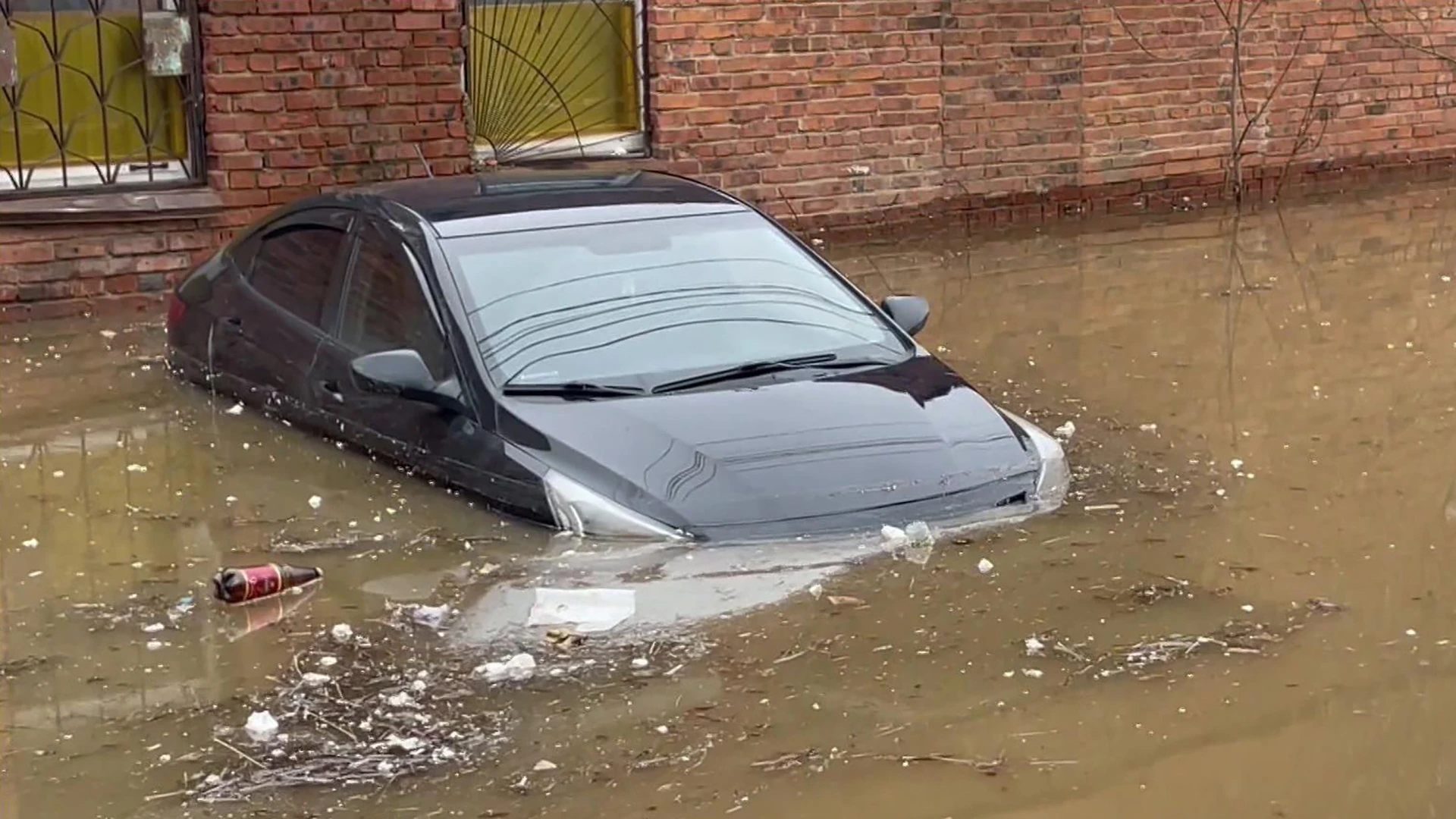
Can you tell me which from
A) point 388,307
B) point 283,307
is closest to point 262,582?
point 388,307

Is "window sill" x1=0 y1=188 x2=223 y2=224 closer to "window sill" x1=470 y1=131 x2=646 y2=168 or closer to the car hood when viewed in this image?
"window sill" x1=470 y1=131 x2=646 y2=168

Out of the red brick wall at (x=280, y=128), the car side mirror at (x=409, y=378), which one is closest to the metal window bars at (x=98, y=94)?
the red brick wall at (x=280, y=128)

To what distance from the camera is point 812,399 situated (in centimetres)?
639

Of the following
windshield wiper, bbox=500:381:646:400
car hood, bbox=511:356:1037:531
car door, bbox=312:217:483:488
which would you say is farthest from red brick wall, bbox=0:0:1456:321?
windshield wiper, bbox=500:381:646:400

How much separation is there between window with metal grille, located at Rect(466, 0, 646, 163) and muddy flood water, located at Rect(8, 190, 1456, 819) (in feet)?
13.5

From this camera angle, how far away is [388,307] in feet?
23.0

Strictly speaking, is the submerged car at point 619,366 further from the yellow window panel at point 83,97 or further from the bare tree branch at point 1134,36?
the bare tree branch at point 1134,36

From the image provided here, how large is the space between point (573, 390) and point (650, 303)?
0.59m

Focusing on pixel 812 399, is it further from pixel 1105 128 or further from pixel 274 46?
pixel 1105 128

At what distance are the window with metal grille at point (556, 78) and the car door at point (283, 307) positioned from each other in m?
4.04

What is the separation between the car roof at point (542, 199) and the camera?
23.3 ft

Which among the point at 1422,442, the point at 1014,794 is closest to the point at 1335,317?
the point at 1422,442

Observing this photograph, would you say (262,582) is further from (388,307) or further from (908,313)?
(908,313)

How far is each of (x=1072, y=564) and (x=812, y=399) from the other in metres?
1.03
